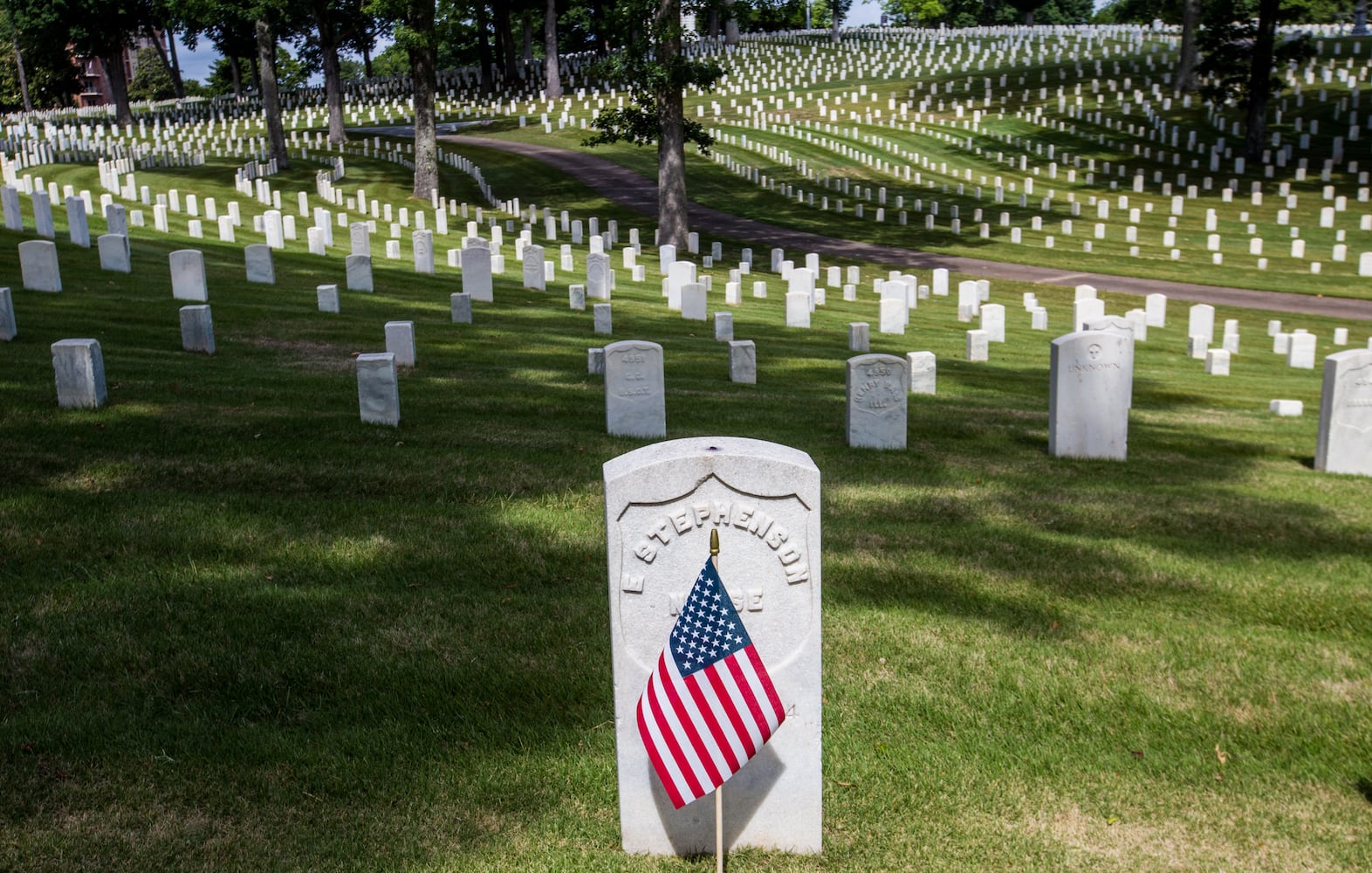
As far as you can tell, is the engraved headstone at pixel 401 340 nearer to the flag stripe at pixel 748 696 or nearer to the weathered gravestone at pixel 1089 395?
the weathered gravestone at pixel 1089 395

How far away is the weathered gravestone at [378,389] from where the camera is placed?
10.2 m

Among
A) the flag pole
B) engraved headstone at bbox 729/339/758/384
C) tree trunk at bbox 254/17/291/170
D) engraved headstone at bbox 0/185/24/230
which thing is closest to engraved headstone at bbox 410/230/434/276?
engraved headstone at bbox 0/185/24/230

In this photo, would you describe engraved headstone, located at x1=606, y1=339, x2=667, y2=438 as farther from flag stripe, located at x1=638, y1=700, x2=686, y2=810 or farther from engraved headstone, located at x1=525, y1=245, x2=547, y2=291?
engraved headstone, located at x1=525, y1=245, x2=547, y2=291

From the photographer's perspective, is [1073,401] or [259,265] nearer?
[1073,401]

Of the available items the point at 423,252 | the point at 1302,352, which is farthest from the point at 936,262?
the point at 423,252

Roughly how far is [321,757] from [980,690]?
3052 millimetres

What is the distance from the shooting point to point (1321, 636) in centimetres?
660

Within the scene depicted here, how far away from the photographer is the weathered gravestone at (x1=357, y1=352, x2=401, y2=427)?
10203 mm

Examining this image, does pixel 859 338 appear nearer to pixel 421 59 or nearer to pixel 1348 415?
pixel 1348 415

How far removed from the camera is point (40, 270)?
15.8 metres

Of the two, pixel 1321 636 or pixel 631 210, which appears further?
pixel 631 210

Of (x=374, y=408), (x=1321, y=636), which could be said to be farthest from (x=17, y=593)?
(x=1321, y=636)

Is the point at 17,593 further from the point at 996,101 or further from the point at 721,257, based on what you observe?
the point at 996,101

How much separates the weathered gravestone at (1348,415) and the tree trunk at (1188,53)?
47402mm
